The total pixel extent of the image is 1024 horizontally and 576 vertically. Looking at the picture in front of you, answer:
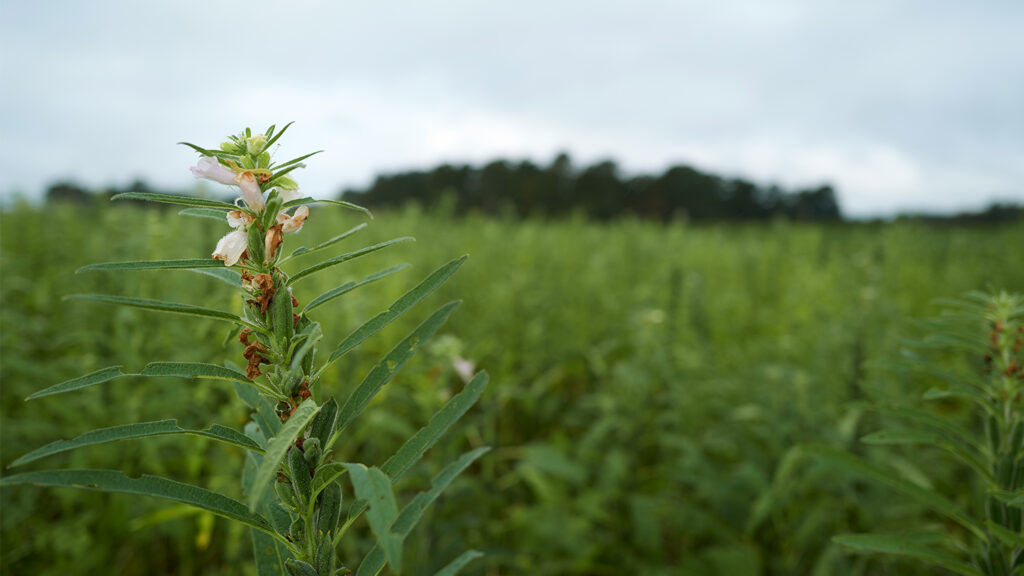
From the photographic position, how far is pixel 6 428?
6.68 feet

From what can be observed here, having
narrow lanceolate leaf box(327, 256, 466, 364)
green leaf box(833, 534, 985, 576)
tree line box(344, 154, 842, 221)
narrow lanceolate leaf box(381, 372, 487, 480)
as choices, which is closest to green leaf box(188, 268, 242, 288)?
narrow lanceolate leaf box(327, 256, 466, 364)

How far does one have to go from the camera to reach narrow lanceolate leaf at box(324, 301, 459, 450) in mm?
672

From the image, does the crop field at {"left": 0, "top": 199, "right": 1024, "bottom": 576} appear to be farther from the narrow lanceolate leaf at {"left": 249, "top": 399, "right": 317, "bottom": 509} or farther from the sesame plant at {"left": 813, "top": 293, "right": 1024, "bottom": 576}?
the narrow lanceolate leaf at {"left": 249, "top": 399, "right": 317, "bottom": 509}

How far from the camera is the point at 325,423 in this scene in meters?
0.66

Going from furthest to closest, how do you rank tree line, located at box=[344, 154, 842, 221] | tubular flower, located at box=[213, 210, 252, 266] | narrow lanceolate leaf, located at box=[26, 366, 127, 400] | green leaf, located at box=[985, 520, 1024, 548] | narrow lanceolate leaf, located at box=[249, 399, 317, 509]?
1. tree line, located at box=[344, 154, 842, 221]
2. green leaf, located at box=[985, 520, 1024, 548]
3. tubular flower, located at box=[213, 210, 252, 266]
4. narrow lanceolate leaf, located at box=[26, 366, 127, 400]
5. narrow lanceolate leaf, located at box=[249, 399, 317, 509]

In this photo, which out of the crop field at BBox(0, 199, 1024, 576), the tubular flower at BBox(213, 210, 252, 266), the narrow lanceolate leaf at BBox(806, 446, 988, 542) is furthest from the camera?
the crop field at BBox(0, 199, 1024, 576)

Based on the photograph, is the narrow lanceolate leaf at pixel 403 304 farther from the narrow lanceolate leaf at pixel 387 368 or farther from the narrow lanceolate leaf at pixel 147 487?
the narrow lanceolate leaf at pixel 147 487

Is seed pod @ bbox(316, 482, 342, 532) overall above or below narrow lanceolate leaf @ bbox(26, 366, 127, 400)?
below

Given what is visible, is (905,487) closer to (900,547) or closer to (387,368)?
(900,547)

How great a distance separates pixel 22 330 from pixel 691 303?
3.30 m

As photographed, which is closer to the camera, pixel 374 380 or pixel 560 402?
pixel 374 380

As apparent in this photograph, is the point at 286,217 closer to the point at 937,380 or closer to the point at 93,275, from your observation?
the point at 93,275

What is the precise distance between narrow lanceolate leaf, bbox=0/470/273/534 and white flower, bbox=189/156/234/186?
11.5 inches

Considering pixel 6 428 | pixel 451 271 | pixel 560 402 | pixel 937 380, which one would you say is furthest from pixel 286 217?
pixel 937 380
